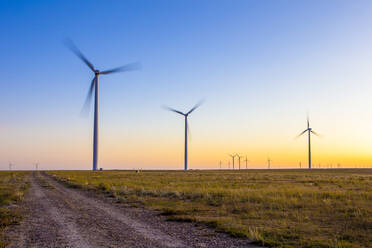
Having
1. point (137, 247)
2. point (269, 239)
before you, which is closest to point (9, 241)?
point (137, 247)

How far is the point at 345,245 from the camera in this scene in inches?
498

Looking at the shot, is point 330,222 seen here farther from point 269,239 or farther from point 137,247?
point 137,247

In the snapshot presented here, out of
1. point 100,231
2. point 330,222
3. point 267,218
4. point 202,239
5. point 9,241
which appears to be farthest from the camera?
point 267,218

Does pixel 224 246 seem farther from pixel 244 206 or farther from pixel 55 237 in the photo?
pixel 244 206

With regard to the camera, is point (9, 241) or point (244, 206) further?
point (244, 206)

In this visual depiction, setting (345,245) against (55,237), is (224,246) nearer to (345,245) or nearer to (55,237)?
(345,245)

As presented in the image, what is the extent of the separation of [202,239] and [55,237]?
585cm

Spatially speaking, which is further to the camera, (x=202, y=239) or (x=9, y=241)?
(x=202, y=239)

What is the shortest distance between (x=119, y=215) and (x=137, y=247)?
8494mm

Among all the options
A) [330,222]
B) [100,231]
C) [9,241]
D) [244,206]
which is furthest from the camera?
[244,206]

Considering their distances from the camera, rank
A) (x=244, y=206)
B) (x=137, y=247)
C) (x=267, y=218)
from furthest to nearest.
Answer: (x=244, y=206), (x=267, y=218), (x=137, y=247)

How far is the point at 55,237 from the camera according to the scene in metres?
13.8

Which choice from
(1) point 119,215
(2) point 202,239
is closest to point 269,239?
(2) point 202,239

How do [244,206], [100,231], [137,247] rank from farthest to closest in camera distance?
1. [244,206]
2. [100,231]
3. [137,247]
